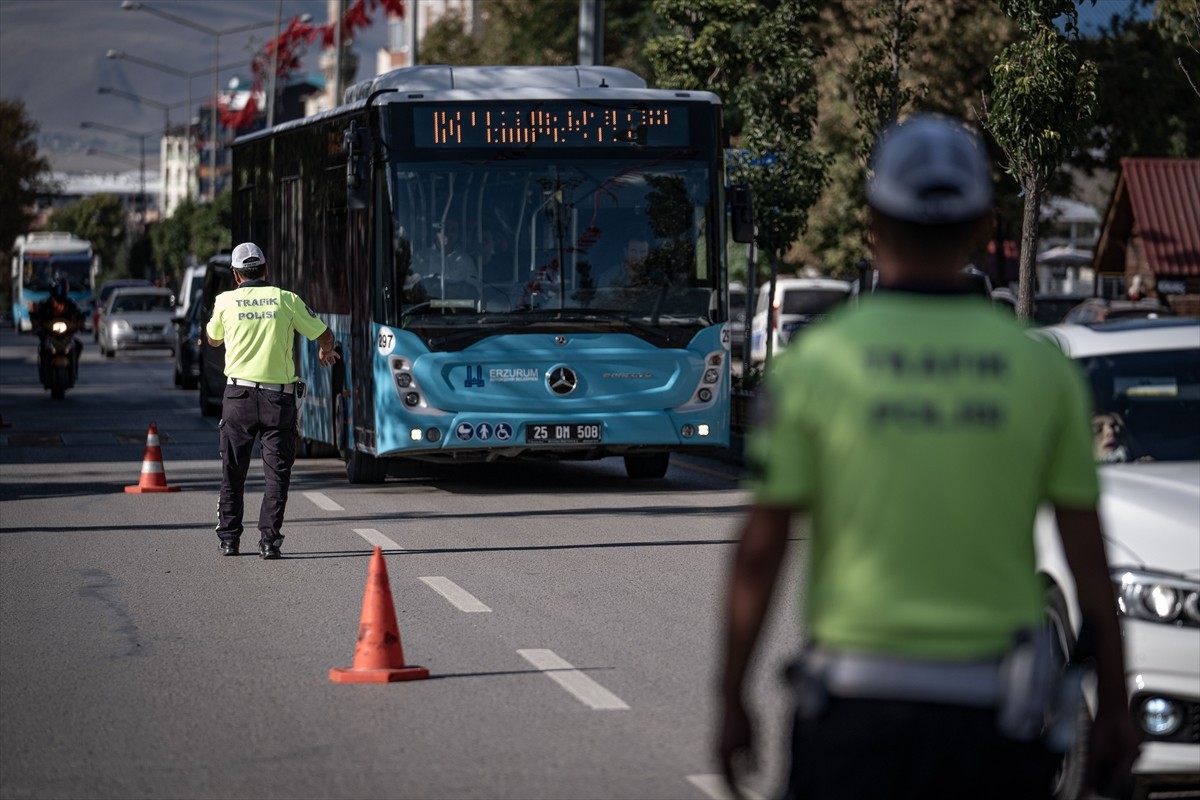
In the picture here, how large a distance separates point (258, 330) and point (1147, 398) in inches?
253

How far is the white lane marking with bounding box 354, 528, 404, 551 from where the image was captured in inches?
542

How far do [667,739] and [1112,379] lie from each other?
215cm

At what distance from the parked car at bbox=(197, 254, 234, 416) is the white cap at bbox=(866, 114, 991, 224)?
24133 mm

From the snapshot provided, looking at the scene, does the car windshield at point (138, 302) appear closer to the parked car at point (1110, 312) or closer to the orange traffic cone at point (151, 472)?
the parked car at point (1110, 312)

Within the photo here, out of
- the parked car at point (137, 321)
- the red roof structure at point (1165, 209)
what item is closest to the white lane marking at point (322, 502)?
the red roof structure at point (1165, 209)

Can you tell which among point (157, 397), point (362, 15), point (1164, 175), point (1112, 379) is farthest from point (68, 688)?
point (362, 15)

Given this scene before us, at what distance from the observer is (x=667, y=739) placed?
25.1 feet

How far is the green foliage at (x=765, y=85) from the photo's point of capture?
1043 inches

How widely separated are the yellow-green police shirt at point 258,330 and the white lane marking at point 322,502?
10.8 feet

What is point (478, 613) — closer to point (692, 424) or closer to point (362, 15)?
point (692, 424)

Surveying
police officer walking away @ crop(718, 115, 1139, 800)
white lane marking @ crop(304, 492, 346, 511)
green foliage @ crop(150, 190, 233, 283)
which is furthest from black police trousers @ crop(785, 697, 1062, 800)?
green foliage @ crop(150, 190, 233, 283)

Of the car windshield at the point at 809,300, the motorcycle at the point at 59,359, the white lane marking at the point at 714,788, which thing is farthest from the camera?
the car windshield at the point at 809,300

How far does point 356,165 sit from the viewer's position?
671 inches

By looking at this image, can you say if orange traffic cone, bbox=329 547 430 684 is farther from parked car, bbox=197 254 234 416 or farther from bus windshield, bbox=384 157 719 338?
parked car, bbox=197 254 234 416
